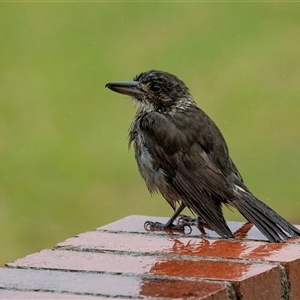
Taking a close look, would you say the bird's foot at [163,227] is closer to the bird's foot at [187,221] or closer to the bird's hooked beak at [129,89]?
the bird's foot at [187,221]

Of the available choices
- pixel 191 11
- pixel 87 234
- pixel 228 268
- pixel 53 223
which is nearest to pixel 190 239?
pixel 87 234

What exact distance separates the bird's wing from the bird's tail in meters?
0.10

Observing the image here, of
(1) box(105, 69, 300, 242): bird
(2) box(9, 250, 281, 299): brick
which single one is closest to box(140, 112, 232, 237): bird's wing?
(1) box(105, 69, 300, 242): bird

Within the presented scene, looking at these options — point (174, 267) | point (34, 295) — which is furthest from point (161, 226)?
point (34, 295)

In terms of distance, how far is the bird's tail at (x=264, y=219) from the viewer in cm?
480

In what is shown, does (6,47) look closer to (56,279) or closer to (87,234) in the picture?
(87,234)

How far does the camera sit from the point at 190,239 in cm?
460

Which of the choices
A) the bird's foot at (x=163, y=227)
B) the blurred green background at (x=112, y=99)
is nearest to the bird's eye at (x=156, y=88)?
the bird's foot at (x=163, y=227)

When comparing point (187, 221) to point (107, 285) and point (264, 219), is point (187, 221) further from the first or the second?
point (107, 285)

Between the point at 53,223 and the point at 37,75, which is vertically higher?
the point at 37,75

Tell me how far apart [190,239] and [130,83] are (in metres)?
2.25

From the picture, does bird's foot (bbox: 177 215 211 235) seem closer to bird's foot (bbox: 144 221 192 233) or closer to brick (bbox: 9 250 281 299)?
bird's foot (bbox: 144 221 192 233)

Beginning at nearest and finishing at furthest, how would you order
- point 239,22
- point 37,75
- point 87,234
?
point 87,234 < point 37,75 < point 239,22

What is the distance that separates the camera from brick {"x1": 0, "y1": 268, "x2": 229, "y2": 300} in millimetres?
3414
